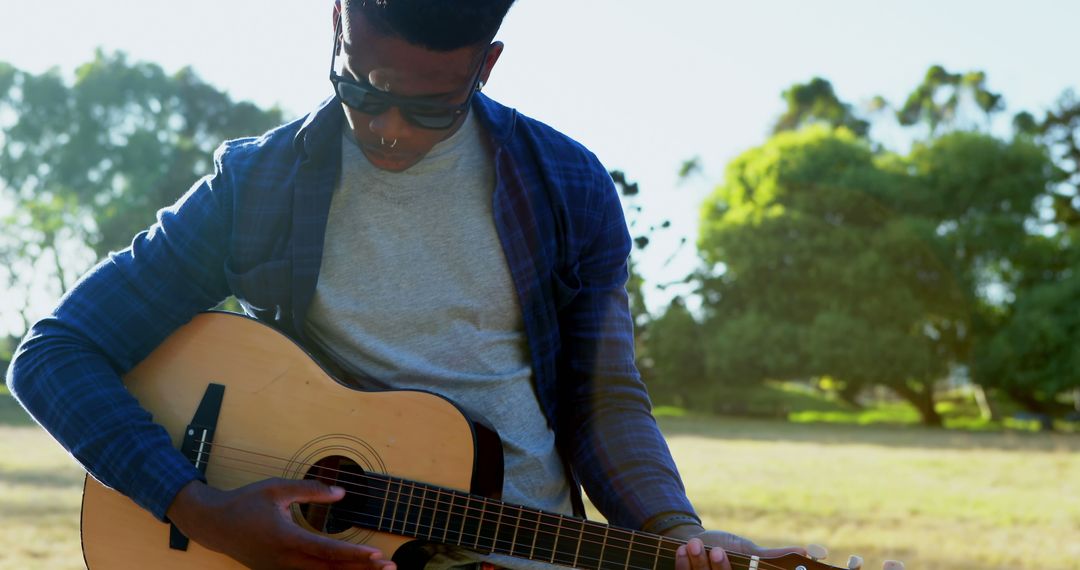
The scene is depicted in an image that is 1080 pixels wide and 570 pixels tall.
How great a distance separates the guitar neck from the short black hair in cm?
85

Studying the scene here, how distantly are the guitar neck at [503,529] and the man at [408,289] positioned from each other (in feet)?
0.26

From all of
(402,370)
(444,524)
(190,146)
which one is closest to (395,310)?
(402,370)

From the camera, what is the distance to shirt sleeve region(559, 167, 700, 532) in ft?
7.38

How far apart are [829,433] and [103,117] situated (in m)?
22.0

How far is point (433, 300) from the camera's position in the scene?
2.14m

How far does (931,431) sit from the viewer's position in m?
27.8

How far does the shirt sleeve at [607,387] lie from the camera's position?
7.38 feet

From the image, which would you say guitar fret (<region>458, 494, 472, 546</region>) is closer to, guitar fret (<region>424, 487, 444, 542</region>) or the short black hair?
guitar fret (<region>424, 487, 444, 542</region>)

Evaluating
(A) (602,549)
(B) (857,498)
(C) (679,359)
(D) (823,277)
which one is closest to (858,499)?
(B) (857,498)

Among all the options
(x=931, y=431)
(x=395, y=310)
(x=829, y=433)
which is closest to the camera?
(x=395, y=310)

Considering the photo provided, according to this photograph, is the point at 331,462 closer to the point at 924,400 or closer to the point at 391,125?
the point at 391,125

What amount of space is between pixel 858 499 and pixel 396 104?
467 inches

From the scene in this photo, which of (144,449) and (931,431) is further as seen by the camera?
(931,431)

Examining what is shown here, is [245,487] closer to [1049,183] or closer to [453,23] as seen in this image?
[453,23]
